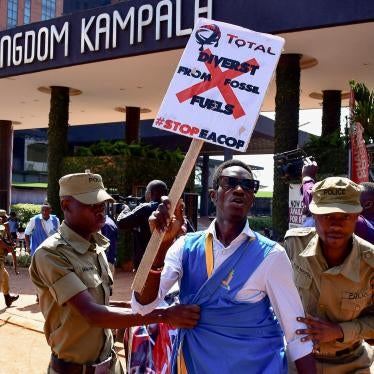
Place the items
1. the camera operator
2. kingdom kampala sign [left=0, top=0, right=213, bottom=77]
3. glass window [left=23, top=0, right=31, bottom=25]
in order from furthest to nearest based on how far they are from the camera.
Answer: glass window [left=23, top=0, right=31, bottom=25], kingdom kampala sign [left=0, top=0, right=213, bottom=77], the camera operator

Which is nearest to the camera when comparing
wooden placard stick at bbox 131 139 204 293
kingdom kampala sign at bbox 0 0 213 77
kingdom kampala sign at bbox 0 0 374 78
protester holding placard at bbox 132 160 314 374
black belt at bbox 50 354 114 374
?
protester holding placard at bbox 132 160 314 374

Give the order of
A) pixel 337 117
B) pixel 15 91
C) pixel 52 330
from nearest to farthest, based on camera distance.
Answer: pixel 52 330 → pixel 337 117 → pixel 15 91

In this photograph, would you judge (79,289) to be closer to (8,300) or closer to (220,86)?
(220,86)

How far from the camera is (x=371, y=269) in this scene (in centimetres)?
253

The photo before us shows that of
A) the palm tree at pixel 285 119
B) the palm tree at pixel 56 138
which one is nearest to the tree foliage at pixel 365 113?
the palm tree at pixel 285 119

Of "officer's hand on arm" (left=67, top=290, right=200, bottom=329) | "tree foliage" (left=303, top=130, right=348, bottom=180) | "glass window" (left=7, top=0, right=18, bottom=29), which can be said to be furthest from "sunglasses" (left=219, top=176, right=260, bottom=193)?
"glass window" (left=7, top=0, right=18, bottom=29)

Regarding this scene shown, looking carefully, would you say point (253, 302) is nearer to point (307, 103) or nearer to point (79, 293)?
point (79, 293)

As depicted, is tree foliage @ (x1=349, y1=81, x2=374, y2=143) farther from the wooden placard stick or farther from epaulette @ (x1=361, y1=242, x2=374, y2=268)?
the wooden placard stick

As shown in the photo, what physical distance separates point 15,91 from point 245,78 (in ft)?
52.1

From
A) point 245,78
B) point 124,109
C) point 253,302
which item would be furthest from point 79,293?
point 124,109

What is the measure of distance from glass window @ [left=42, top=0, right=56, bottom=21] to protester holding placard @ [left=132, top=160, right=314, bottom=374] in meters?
59.7

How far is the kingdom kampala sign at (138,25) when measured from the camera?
9641mm

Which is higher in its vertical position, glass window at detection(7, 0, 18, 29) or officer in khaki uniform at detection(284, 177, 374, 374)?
glass window at detection(7, 0, 18, 29)

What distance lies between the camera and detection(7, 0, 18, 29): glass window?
52344 mm
